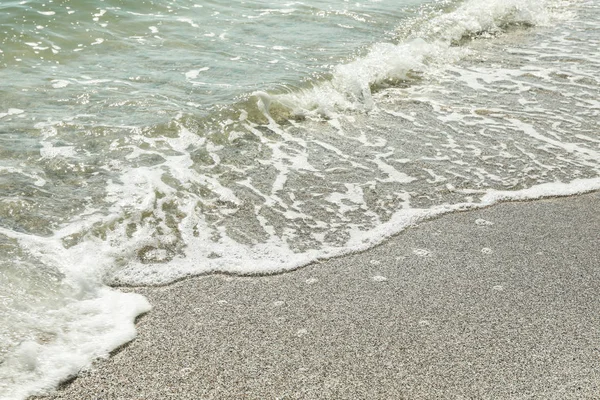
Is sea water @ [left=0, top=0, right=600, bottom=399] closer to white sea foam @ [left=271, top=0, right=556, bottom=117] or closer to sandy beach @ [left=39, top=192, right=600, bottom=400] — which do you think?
white sea foam @ [left=271, top=0, right=556, bottom=117]

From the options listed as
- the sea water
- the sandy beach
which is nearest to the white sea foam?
the sea water

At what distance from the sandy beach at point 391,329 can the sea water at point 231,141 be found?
0.22 metres

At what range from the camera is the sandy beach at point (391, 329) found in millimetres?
3268

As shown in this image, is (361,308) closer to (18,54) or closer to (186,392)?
(186,392)

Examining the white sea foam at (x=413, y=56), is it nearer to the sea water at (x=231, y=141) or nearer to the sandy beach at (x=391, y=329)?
the sea water at (x=231, y=141)

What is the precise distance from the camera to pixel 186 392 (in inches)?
126

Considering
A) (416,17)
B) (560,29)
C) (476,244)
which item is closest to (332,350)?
(476,244)

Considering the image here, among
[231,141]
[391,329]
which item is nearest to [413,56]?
[231,141]

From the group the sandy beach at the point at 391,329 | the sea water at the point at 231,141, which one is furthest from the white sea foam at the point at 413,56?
the sandy beach at the point at 391,329

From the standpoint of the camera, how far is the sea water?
4.21 meters

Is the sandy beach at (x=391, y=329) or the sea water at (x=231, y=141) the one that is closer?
the sandy beach at (x=391, y=329)

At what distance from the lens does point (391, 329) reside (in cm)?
371

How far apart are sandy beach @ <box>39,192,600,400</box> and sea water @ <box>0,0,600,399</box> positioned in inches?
8.6

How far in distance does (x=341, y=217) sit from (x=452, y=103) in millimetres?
3044
